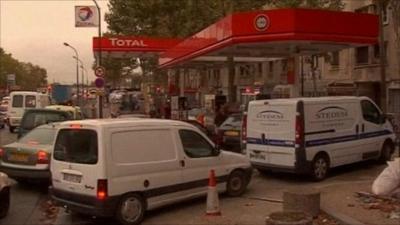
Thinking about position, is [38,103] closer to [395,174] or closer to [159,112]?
[159,112]

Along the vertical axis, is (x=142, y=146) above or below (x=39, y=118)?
below

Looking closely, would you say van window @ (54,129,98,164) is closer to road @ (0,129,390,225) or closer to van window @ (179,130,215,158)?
road @ (0,129,390,225)

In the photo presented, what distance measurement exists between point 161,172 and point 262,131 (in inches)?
176

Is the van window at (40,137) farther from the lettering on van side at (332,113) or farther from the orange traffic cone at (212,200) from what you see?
the lettering on van side at (332,113)

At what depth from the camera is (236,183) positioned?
11.9 metres

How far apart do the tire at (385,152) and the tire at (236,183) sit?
536 centimetres

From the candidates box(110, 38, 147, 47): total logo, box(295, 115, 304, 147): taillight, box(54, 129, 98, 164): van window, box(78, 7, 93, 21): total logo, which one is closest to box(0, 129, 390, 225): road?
box(295, 115, 304, 147): taillight

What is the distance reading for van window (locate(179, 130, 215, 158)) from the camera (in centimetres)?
1066

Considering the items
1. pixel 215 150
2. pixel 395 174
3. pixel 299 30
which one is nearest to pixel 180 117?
pixel 299 30

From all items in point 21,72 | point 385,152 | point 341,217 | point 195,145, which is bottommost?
point 341,217

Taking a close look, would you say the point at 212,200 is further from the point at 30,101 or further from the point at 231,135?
the point at 30,101

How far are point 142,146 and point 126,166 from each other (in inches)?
18.9

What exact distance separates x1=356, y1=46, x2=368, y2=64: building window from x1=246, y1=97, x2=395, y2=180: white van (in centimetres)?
2550

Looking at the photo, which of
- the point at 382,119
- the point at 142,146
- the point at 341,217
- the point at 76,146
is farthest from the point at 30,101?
the point at 341,217
